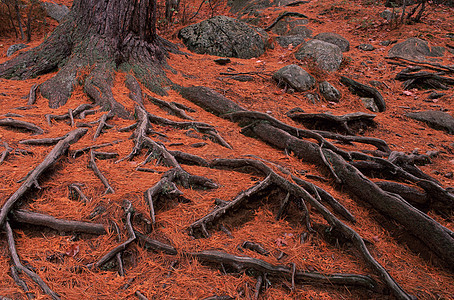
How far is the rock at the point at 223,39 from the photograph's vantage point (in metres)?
8.85

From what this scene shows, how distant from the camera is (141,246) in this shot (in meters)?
2.44

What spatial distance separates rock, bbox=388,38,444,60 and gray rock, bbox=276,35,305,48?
3197 mm

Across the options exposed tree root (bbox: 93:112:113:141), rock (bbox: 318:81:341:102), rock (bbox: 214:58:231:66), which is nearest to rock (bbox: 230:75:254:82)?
rock (bbox: 214:58:231:66)

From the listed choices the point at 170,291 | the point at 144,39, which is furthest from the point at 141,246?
the point at 144,39

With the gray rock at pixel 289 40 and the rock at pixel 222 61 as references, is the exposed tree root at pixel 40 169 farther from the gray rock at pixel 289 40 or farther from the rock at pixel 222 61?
the gray rock at pixel 289 40

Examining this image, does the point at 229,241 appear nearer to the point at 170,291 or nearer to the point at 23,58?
the point at 170,291

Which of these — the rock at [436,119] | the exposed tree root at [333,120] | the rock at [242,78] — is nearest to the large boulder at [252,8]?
the rock at [242,78]

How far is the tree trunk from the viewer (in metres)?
5.24

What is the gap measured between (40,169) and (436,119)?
281 inches

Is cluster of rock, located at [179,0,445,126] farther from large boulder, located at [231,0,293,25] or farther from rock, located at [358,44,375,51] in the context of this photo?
large boulder, located at [231,0,293,25]

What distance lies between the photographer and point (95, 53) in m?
5.54

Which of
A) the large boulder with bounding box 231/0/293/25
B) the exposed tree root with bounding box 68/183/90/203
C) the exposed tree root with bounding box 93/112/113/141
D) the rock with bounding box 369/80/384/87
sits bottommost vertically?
the exposed tree root with bounding box 68/183/90/203

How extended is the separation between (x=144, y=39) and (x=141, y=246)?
5436 millimetres

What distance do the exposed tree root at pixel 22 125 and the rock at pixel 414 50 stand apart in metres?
10.4
